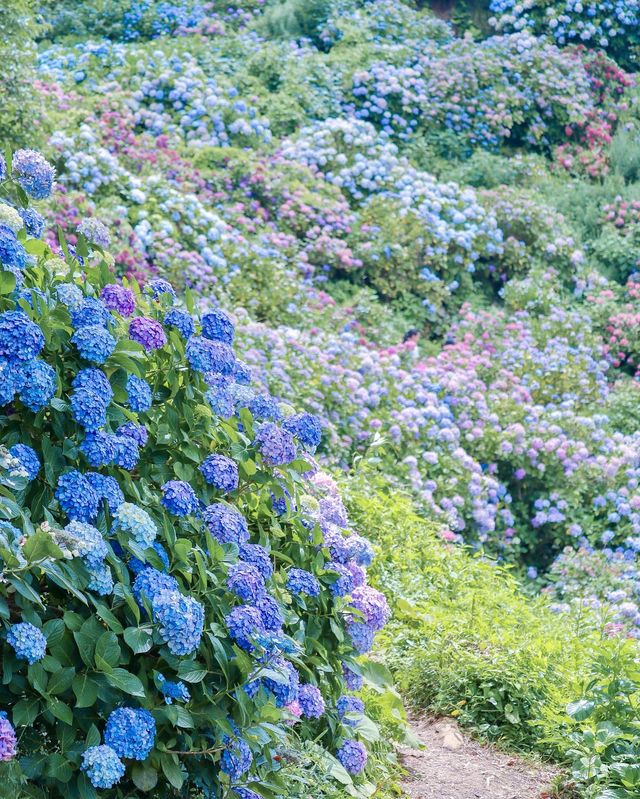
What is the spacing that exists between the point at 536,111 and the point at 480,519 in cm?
681

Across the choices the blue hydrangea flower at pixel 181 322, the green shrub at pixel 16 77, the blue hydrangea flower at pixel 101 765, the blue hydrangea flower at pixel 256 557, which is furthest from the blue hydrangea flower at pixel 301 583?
the green shrub at pixel 16 77

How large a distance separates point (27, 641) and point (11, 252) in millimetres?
837

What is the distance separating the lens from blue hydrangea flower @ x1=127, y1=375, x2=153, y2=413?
2.41 m

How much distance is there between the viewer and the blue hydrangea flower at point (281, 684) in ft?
7.79

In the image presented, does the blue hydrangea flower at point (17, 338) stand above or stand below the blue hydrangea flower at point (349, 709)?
above

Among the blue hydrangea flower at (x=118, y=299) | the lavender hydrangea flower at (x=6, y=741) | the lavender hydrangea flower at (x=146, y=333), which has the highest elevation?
the blue hydrangea flower at (x=118, y=299)

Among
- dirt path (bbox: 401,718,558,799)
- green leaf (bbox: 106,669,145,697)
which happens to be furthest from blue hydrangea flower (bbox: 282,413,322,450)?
dirt path (bbox: 401,718,558,799)

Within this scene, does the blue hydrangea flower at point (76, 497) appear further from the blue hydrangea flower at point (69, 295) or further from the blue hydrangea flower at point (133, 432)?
the blue hydrangea flower at point (69, 295)

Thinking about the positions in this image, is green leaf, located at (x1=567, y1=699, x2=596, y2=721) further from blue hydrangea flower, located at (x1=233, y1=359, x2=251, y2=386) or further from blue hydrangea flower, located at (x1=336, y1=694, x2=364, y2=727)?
blue hydrangea flower, located at (x1=233, y1=359, x2=251, y2=386)

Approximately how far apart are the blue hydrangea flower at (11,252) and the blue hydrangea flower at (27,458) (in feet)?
1.32

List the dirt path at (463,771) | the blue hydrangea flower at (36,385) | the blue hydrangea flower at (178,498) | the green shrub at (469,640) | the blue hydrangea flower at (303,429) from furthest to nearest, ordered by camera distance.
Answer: the green shrub at (469,640) → the dirt path at (463,771) → the blue hydrangea flower at (303,429) → the blue hydrangea flower at (178,498) → the blue hydrangea flower at (36,385)

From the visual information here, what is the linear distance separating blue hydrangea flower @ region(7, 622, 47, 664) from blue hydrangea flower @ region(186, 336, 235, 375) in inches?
31.9

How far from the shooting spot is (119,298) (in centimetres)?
262

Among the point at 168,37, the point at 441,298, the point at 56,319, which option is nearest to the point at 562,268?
the point at 441,298
